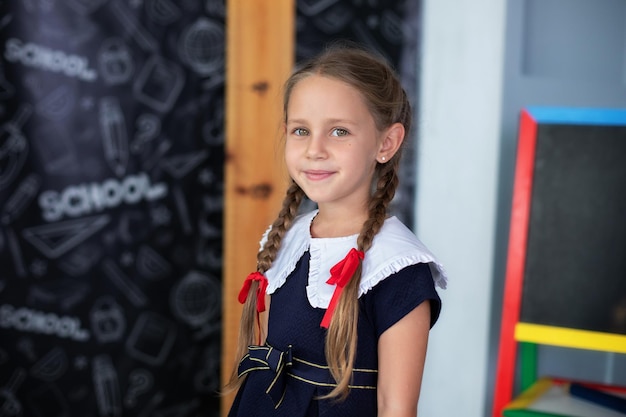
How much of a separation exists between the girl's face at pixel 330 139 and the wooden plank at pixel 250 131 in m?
1.05

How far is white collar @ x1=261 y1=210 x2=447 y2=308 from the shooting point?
1.14 m

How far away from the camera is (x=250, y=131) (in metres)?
2.28

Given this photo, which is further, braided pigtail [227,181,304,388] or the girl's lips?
braided pigtail [227,181,304,388]

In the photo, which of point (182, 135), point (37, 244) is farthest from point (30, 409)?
point (182, 135)

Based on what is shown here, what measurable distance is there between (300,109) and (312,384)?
0.41 meters

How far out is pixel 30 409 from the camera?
81.7 inches

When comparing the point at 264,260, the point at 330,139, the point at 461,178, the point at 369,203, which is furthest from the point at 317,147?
the point at 461,178

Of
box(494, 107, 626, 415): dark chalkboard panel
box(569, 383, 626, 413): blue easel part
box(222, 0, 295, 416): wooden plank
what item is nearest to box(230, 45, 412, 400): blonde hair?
box(494, 107, 626, 415): dark chalkboard panel

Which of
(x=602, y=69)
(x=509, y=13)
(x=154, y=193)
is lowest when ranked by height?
(x=154, y=193)

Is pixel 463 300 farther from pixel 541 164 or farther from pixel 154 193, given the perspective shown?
pixel 154 193

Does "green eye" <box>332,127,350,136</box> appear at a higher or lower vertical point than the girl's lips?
higher

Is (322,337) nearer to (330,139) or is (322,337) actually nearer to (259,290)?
(259,290)

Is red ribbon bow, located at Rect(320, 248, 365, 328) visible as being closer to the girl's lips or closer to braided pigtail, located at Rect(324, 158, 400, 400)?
braided pigtail, located at Rect(324, 158, 400, 400)

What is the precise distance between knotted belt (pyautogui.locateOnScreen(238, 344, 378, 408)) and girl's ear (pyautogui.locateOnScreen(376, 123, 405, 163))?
1.06 ft
